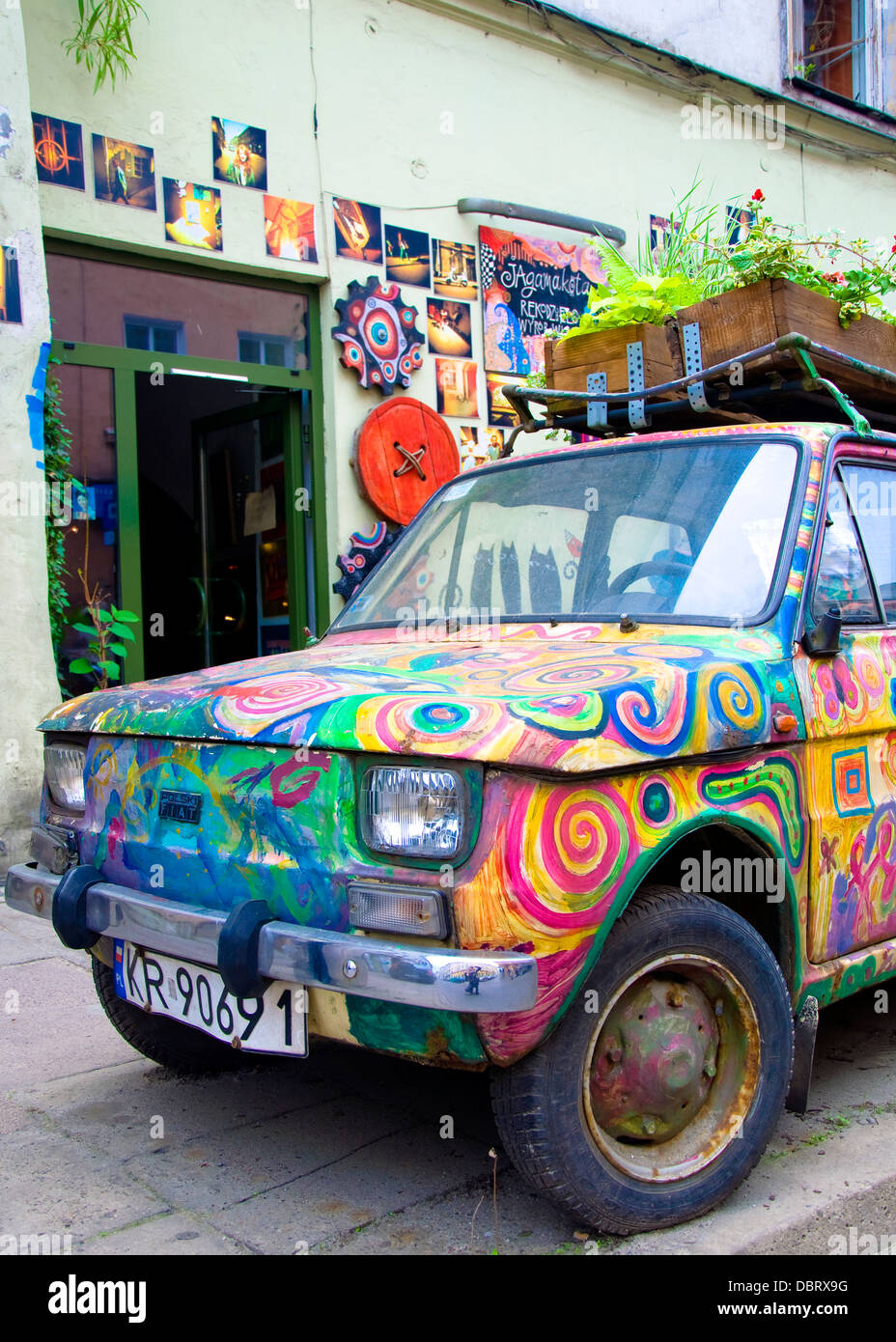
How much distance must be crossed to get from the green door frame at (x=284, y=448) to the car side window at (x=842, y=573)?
4.93 metres

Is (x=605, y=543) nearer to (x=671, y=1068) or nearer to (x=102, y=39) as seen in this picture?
(x=671, y=1068)

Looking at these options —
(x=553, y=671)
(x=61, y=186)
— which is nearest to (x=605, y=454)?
(x=553, y=671)

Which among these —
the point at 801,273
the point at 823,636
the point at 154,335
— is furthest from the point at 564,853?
the point at 154,335

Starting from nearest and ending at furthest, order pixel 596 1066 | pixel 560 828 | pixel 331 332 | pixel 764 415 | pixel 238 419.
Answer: pixel 560 828, pixel 596 1066, pixel 764 415, pixel 331 332, pixel 238 419

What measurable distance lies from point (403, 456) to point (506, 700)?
244 inches

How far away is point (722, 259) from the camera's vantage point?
440 cm

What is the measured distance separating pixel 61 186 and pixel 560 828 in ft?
19.7

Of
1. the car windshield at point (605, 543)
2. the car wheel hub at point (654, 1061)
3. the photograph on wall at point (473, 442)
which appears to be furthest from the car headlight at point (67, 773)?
the photograph on wall at point (473, 442)

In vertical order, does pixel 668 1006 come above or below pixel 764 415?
below

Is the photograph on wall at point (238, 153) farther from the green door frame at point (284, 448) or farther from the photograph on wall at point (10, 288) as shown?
the photograph on wall at point (10, 288)

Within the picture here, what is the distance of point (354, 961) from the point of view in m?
2.27

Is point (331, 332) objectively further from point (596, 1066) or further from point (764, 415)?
point (596, 1066)
